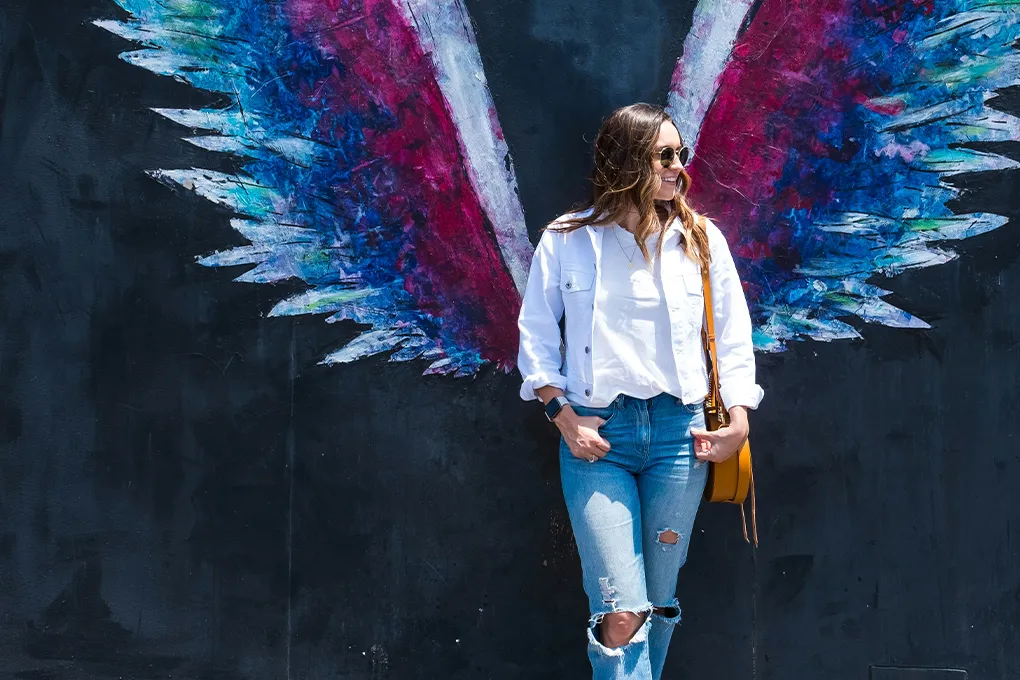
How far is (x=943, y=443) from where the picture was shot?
3.31 m

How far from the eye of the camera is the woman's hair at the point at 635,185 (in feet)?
8.40

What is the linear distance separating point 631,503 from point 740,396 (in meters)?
0.44

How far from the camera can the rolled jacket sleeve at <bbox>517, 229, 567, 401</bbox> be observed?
2.56 meters

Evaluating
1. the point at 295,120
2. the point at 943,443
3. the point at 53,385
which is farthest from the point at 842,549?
the point at 53,385

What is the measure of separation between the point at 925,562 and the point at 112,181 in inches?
130

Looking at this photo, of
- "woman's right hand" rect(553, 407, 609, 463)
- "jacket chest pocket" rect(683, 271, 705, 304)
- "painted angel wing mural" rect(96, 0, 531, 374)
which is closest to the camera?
"woman's right hand" rect(553, 407, 609, 463)

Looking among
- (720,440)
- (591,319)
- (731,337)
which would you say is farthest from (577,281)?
(720,440)

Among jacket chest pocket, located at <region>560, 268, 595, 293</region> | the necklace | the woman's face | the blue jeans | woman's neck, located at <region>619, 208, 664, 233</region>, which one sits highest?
the woman's face

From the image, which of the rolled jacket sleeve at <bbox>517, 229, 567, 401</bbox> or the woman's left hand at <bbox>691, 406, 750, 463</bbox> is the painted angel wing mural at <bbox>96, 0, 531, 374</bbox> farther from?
the woman's left hand at <bbox>691, 406, 750, 463</bbox>

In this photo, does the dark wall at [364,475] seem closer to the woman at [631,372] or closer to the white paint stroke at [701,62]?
the white paint stroke at [701,62]

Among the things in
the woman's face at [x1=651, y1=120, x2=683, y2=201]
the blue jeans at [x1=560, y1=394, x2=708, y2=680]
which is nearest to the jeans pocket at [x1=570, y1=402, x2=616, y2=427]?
the blue jeans at [x1=560, y1=394, x2=708, y2=680]

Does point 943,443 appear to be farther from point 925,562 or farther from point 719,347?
point 719,347

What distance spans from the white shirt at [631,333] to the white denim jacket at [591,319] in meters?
0.02

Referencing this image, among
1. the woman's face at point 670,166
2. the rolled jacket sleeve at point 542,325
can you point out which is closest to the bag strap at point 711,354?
the woman's face at point 670,166
